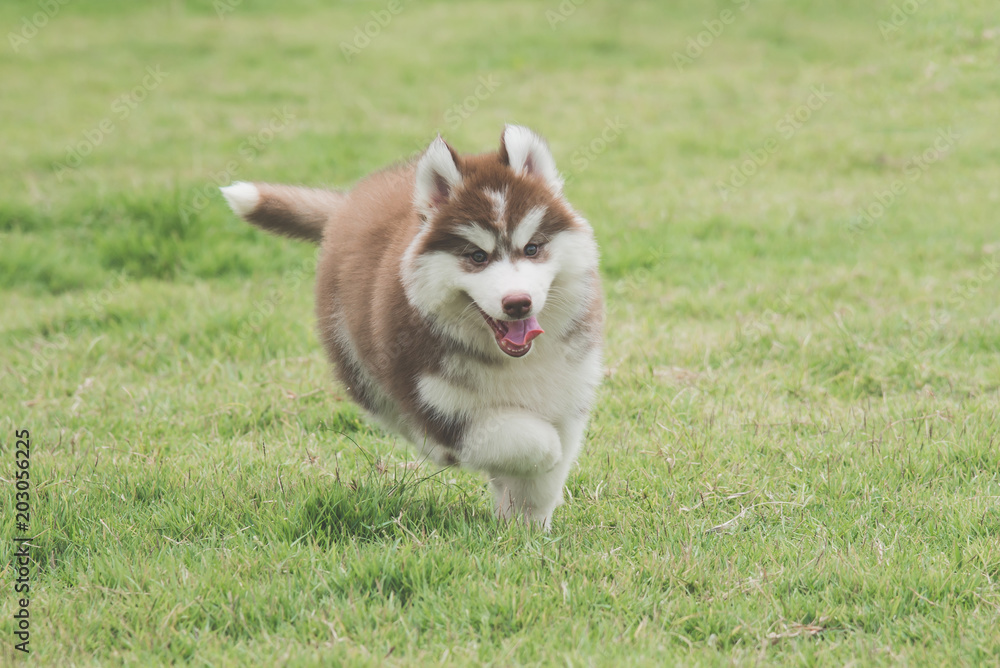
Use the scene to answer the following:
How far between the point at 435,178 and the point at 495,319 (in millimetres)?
599

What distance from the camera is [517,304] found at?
127 inches

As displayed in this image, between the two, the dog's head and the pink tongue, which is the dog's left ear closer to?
the dog's head

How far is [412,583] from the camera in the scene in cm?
318

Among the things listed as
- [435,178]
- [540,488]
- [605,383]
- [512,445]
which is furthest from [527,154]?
[605,383]

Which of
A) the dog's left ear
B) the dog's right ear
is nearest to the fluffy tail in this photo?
the dog's right ear

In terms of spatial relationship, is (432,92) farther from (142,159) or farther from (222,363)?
(222,363)

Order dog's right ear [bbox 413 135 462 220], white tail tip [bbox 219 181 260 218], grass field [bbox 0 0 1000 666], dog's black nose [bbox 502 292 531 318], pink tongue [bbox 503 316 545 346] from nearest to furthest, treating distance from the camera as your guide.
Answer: grass field [bbox 0 0 1000 666], dog's black nose [bbox 502 292 531 318], pink tongue [bbox 503 316 545 346], dog's right ear [bbox 413 135 462 220], white tail tip [bbox 219 181 260 218]

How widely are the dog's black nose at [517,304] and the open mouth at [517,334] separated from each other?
10cm

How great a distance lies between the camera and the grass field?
120 inches

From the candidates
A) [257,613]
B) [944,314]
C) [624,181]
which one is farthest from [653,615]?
[624,181]

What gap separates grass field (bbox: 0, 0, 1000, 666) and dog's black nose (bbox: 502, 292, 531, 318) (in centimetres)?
83

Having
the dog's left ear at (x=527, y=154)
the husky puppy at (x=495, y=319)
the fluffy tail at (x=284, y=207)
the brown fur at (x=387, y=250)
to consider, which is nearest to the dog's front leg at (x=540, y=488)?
the husky puppy at (x=495, y=319)

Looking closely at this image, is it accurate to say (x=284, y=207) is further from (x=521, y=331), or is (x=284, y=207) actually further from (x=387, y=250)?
(x=521, y=331)

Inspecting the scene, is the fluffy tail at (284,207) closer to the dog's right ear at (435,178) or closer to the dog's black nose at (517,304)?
the dog's right ear at (435,178)
